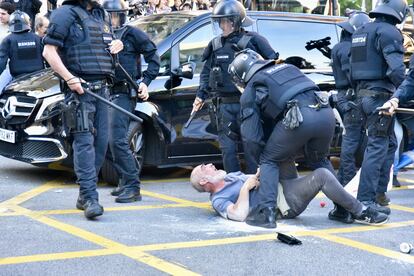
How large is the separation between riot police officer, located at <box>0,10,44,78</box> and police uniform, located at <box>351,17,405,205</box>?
3854 millimetres

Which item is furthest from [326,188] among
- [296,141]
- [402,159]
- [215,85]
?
[402,159]

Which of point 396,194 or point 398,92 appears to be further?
point 396,194

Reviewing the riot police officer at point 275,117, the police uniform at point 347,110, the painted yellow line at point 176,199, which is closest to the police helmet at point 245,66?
the riot police officer at point 275,117

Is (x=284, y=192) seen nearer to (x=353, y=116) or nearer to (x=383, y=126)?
(x=383, y=126)

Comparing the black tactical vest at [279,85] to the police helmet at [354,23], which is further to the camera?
the police helmet at [354,23]

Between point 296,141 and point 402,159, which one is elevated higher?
point 296,141

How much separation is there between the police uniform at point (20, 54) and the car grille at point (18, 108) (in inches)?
42.0

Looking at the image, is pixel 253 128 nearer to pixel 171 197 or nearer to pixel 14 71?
pixel 171 197

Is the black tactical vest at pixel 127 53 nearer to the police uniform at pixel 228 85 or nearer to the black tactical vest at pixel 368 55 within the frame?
the police uniform at pixel 228 85

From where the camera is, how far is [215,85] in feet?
23.9

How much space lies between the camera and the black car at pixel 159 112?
25.8 ft

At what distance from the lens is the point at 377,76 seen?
6.81m

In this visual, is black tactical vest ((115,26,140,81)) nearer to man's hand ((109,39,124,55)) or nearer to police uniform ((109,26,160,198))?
police uniform ((109,26,160,198))

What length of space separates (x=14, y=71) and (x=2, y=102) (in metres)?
0.95
